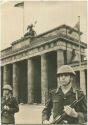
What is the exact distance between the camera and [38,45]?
14.6 ft

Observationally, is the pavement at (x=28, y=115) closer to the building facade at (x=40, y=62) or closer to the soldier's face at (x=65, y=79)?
the building facade at (x=40, y=62)

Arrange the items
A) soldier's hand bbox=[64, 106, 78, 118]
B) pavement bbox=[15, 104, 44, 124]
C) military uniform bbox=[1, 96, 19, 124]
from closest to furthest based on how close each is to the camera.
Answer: soldier's hand bbox=[64, 106, 78, 118] → military uniform bbox=[1, 96, 19, 124] → pavement bbox=[15, 104, 44, 124]

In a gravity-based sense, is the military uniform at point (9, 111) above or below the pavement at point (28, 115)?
above

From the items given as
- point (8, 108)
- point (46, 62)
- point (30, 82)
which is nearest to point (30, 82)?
point (30, 82)

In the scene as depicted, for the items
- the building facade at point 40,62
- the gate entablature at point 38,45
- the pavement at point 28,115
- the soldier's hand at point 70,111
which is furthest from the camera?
the gate entablature at point 38,45

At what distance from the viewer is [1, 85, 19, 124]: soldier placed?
8.70ft

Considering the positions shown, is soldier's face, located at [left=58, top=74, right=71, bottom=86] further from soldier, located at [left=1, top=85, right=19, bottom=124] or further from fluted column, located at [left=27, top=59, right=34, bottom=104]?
fluted column, located at [left=27, top=59, right=34, bottom=104]

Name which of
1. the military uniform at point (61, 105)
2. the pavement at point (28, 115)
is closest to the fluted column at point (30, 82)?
the pavement at point (28, 115)

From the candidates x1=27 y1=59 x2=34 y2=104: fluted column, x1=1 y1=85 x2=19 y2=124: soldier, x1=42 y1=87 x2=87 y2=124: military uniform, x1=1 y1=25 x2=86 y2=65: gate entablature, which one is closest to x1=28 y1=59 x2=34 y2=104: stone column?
x1=27 y1=59 x2=34 y2=104: fluted column

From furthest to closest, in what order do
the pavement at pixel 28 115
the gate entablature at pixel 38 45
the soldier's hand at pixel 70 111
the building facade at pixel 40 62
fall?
the gate entablature at pixel 38 45 → the building facade at pixel 40 62 → the pavement at pixel 28 115 → the soldier's hand at pixel 70 111

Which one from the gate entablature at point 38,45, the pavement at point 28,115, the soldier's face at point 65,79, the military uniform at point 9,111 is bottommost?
the pavement at point 28,115

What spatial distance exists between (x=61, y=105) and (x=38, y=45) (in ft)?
7.73

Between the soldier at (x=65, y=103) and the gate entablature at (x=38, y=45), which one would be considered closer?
the soldier at (x=65, y=103)

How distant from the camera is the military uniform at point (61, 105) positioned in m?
2.07
